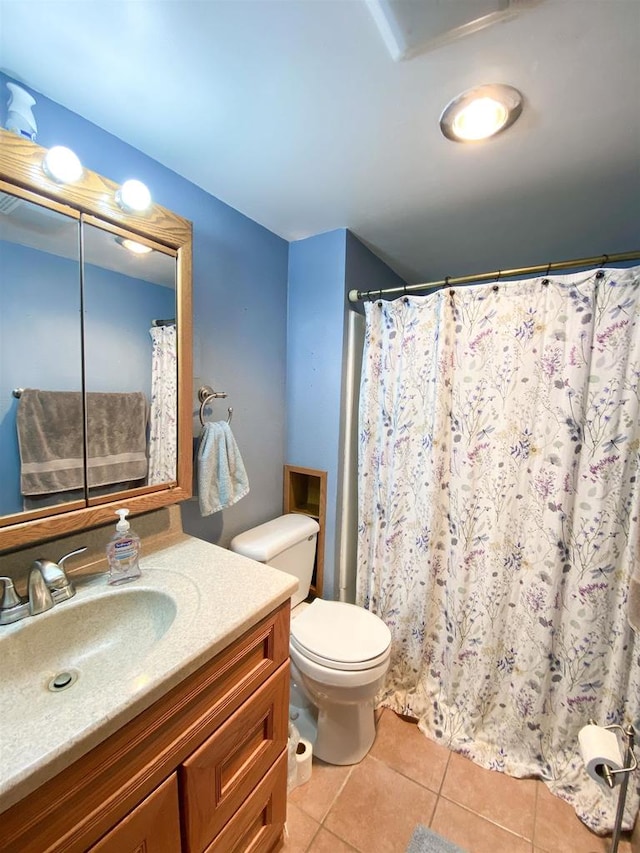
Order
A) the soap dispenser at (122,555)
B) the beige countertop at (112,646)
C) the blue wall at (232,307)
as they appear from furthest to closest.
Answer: the blue wall at (232,307)
the soap dispenser at (122,555)
the beige countertop at (112,646)

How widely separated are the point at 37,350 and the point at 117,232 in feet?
1.39

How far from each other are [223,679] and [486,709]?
1286mm

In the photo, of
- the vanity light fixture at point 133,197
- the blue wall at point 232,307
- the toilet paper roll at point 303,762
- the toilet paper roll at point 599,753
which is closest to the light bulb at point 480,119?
the blue wall at point 232,307

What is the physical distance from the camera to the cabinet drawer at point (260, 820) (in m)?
0.86

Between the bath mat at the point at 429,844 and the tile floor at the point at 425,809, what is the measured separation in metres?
0.02

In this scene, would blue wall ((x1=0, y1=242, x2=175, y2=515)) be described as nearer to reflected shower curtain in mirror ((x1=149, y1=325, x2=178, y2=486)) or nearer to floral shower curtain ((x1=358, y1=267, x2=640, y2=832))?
reflected shower curtain in mirror ((x1=149, y1=325, x2=178, y2=486))

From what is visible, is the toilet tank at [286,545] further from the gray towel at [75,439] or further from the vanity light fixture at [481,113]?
the vanity light fixture at [481,113]

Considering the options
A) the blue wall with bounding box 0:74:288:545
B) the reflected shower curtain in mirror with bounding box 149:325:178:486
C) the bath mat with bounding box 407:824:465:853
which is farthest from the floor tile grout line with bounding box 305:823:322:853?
the reflected shower curtain in mirror with bounding box 149:325:178:486

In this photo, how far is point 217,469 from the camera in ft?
4.40

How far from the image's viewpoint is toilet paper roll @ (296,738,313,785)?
128 cm

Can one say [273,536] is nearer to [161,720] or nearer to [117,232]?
[161,720]

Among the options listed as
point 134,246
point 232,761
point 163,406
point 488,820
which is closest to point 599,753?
point 488,820

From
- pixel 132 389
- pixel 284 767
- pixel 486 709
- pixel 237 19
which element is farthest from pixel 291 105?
pixel 486 709

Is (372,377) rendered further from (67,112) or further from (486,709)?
(486,709)
